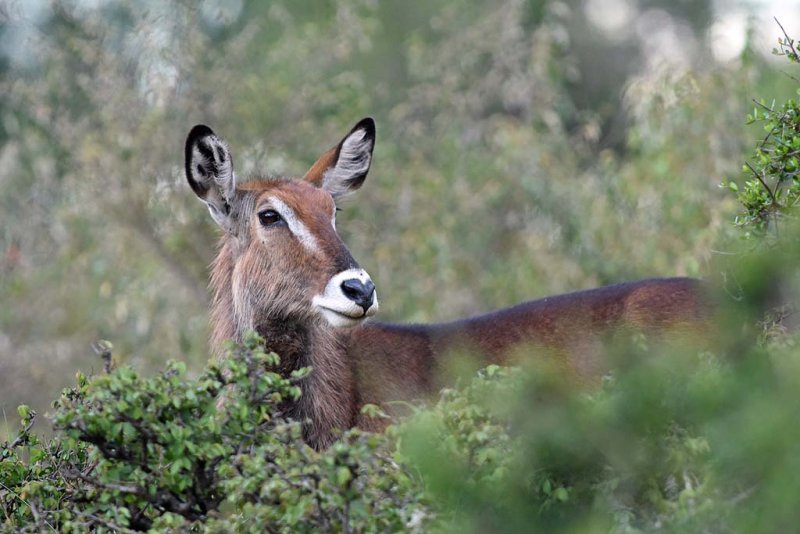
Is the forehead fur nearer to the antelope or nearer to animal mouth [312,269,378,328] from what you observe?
the antelope

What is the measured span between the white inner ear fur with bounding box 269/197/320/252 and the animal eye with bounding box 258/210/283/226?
0.03m

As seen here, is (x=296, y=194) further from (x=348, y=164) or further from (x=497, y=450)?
(x=497, y=450)

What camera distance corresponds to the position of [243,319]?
6.52 m

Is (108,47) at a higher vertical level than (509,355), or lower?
higher

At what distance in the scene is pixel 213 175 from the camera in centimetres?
675

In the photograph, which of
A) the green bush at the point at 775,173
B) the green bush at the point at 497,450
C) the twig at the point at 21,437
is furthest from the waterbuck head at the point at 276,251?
the green bush at the point at 775,173

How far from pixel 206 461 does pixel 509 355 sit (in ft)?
7.65

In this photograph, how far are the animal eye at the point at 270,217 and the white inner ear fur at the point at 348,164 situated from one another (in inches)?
25.2

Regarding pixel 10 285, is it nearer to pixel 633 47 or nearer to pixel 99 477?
pixel 99 477

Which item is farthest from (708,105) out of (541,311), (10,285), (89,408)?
(89,408)

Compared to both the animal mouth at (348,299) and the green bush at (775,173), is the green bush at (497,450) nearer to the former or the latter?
the green bush at (775,173)

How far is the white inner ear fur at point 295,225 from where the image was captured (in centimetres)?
627

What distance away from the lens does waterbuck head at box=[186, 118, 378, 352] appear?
6.07 meters

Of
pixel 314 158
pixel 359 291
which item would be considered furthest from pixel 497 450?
pixel 314 158
